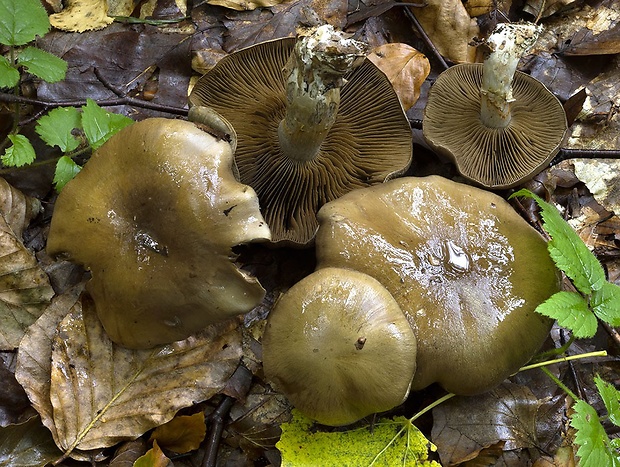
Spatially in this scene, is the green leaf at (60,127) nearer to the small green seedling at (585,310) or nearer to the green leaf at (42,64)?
the green leaf at (42,64)

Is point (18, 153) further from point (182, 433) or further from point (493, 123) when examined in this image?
point (493, 123)

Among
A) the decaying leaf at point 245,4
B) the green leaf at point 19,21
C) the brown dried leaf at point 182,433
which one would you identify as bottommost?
the brown dried leaf at point 182,433

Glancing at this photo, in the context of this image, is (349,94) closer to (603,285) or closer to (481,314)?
(481,314)

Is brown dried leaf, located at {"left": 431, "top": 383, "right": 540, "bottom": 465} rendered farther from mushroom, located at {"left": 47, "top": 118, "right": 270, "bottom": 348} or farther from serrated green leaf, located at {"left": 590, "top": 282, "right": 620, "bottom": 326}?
mushroom, located at {"left": 47, "top": 118, "right": 270, "bottom": 348}

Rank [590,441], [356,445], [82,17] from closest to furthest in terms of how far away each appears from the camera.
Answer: [590,441], [356,445], [82,17]

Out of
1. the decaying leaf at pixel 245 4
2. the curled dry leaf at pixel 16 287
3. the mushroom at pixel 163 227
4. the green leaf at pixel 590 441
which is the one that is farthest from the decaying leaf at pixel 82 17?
the green leaf at pixel 590 441

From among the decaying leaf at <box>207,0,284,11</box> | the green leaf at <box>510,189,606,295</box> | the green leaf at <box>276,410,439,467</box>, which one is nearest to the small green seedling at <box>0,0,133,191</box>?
the decaying leaf at <box>207,0,284,11</box>

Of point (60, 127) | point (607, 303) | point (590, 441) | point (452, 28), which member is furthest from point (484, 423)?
point (60, 127)
